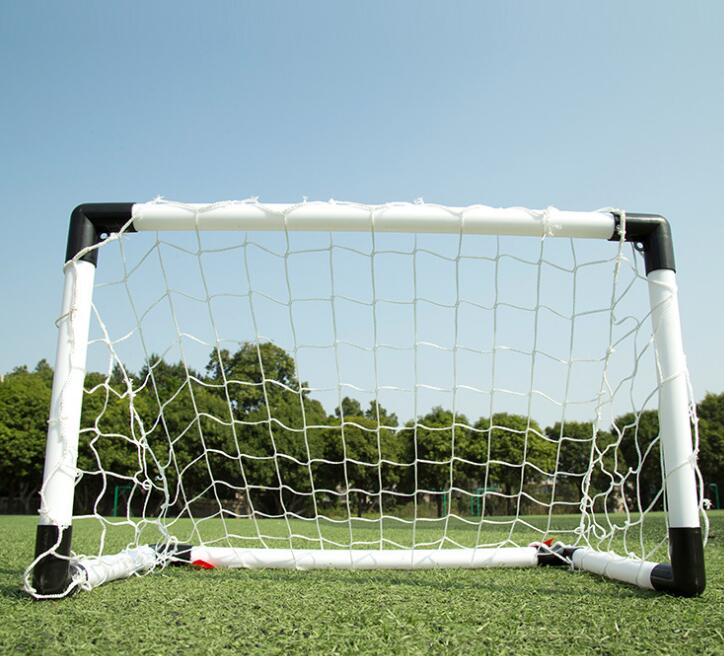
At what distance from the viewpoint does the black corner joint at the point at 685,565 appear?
2.29 meters

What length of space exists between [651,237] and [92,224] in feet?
7.90

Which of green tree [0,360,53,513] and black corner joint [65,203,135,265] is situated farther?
green tree [0,360,53,513]

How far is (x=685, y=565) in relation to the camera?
2303 mm

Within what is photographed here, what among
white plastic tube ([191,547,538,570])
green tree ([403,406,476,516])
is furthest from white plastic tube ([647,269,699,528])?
green tree ([403,406,476,516])

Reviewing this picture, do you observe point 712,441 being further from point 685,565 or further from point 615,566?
point 685,565

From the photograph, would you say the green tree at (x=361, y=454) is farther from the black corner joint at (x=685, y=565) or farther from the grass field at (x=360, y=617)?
the black corner joint at (x=685, y=565)

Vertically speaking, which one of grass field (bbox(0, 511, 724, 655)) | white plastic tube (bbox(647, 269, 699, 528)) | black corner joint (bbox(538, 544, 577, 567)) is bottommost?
black corner joint (bbox(538, 544, 577, 567))

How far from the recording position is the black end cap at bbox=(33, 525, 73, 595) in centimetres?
223

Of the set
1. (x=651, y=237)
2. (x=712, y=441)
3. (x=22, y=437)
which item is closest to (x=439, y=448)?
(x=651, y=237)

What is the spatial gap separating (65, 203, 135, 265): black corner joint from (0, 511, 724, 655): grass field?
135cm

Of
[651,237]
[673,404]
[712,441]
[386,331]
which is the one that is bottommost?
[712,441]

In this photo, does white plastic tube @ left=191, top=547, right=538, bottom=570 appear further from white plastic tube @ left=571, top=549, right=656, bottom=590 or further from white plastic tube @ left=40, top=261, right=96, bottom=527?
white plastic tube @ left=40, top=261, right=96, bottom=527

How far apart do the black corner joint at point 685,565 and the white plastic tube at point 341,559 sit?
3.28 feet

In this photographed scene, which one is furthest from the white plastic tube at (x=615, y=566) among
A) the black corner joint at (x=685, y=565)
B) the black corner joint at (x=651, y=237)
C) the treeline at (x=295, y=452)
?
the treeline at (x=295, y=452)
